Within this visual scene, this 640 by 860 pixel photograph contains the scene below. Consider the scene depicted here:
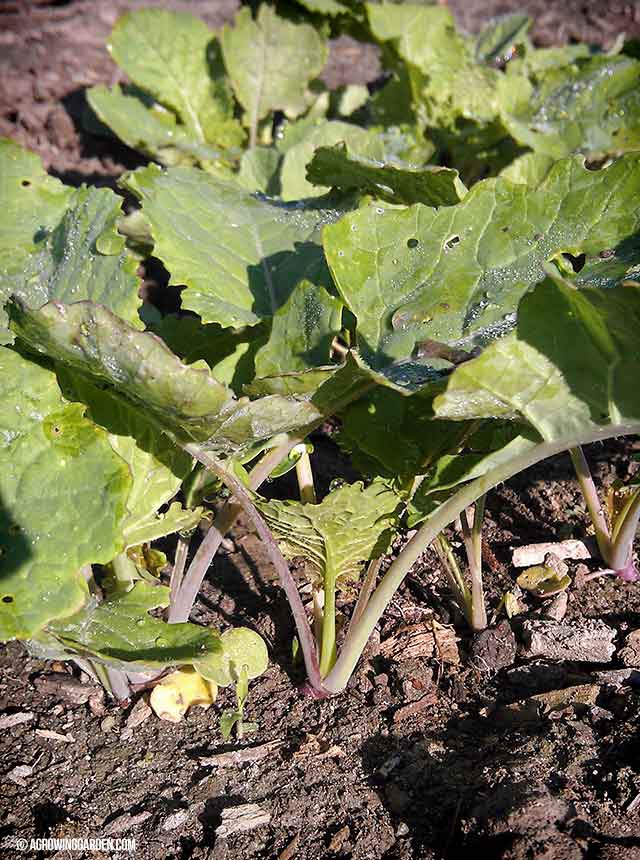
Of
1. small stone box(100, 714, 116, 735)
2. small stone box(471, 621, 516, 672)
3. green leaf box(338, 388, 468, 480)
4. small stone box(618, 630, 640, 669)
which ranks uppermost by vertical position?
green leaf box(338, 388, 468, 480)

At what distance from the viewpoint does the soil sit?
56.2 inches

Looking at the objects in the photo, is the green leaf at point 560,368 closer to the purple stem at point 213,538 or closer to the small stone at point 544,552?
the purple stem at point 213,538

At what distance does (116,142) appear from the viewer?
3.88 metres

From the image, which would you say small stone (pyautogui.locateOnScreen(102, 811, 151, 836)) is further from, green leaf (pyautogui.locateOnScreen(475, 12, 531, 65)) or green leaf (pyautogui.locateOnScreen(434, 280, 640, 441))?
green leaf (pyautogui.locateOnScreen(475, 12, 531, 65))

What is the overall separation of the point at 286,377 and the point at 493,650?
77 cm

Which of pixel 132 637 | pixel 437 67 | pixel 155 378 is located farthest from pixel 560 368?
pixel 437 67

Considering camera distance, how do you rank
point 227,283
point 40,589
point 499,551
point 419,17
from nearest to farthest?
1. point 40,589
2. point 227,283
3. point 499,551
4. point 419,17

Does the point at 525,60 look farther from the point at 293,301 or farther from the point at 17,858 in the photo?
the point at 17,858

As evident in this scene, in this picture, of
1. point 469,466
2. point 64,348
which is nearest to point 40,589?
point 64,348

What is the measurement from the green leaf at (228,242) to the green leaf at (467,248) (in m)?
0.24

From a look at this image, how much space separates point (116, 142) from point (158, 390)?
2934 mm

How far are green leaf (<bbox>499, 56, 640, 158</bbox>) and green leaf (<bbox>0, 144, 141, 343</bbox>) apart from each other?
1551 millimetres

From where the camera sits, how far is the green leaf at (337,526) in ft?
4.89

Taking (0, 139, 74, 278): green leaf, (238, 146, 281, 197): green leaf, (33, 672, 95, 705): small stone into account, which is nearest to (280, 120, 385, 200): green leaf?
(238, 146, 281, 197): green leaf
